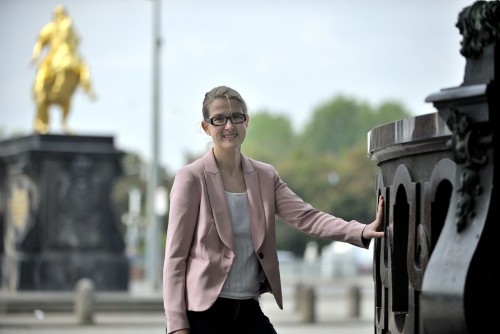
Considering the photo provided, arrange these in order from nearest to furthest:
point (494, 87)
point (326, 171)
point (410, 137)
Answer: point (494, 87)
point (410, 137)
point (326, 171)

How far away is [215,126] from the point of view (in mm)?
6004

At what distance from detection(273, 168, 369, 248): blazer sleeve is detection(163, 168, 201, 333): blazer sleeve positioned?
1.25 feet

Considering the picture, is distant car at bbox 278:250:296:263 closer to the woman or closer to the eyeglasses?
the woman

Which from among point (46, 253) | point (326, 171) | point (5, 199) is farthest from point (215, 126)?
point (326, 171)

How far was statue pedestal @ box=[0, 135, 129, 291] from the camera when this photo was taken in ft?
112

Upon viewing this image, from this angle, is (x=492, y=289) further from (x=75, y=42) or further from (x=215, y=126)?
(x=75, y=42)

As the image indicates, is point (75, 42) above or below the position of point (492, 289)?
above

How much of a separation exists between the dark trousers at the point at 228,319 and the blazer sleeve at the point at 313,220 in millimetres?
427

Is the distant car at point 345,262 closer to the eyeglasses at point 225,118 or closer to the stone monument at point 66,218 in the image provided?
the stone monument at point 66,218

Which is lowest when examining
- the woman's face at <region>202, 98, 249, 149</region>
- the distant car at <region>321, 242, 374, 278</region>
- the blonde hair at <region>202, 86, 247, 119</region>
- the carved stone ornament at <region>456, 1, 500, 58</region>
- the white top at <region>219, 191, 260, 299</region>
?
the distant car at <region>321, 242, 374, 278</region>

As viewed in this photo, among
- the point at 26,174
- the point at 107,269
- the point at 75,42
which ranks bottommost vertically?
the point at 107,269

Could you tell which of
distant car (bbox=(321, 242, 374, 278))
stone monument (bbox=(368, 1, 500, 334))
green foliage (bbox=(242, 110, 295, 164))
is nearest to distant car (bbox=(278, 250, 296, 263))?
distant car (bbox=(321, 242, 374, 278))

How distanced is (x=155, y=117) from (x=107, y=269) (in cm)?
614

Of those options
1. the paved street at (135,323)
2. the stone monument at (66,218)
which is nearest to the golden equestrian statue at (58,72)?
the stone monument at (66,218)
